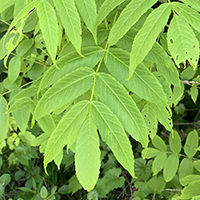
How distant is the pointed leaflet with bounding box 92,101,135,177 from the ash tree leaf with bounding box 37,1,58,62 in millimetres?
224

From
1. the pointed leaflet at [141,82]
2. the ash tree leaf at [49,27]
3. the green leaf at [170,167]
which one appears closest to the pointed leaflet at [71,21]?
the ash tree leaf at [49,27]

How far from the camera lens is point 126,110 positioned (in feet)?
2.17

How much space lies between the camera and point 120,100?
0.67 meters

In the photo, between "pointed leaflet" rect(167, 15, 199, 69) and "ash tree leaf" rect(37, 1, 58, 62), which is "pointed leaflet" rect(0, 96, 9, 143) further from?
"pointed leaflet" rect(167, 15, 199, 69)

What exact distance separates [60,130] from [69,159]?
145 centimetres

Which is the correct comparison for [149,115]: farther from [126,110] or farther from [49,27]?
[49,27]

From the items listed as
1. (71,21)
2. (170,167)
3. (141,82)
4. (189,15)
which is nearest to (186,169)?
(170,167)

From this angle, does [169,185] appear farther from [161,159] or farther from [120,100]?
[120,100]

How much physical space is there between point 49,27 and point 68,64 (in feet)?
0.52

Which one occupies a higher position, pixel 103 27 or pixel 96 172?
pixel 103 27

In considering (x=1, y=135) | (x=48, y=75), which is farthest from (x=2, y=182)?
(x=48, y=75)

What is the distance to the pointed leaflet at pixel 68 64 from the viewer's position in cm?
73

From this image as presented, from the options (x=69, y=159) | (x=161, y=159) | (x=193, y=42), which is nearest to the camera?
(x=193, y=42)

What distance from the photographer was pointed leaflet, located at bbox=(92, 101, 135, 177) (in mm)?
626
